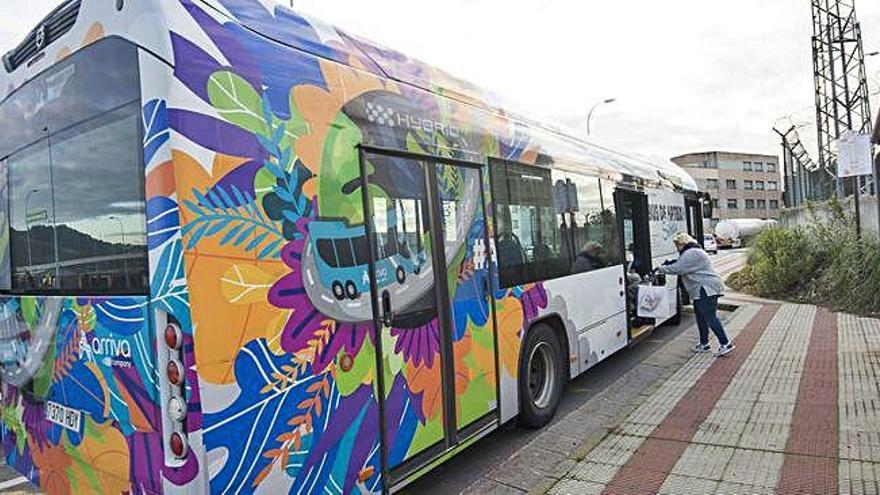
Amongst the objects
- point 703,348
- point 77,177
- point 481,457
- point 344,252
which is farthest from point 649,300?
point 77,177

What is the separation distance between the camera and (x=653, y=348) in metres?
9.21

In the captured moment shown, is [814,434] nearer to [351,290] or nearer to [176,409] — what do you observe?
[351,290]

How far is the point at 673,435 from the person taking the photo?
17.0 ft

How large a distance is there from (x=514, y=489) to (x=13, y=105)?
4.19 meters

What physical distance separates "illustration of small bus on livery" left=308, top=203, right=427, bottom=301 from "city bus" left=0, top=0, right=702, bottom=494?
0.04 ft

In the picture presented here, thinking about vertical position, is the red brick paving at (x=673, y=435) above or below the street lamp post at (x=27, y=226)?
below

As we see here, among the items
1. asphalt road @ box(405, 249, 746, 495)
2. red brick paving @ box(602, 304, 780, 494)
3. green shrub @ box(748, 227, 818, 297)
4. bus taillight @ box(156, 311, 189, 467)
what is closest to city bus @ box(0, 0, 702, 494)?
bus taillight @ box(156, 311, 189, 467)

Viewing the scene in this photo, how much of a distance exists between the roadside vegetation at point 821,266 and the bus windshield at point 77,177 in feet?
41.3

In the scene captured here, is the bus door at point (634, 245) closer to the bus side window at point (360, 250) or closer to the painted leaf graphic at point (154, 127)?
the bus side window at point (360, 250)

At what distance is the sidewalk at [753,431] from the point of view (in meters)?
4.21

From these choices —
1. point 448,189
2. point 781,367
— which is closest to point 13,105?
point 448,189

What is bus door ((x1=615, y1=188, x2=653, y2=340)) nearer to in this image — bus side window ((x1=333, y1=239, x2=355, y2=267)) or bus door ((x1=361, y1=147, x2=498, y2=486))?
bus door ((x1=361, y1=147, x2=498, y2=486))

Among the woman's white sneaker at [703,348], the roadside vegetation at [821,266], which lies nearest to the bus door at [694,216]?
the roadside vegetation at [821,266]

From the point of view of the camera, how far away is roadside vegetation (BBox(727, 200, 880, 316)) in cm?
1178
